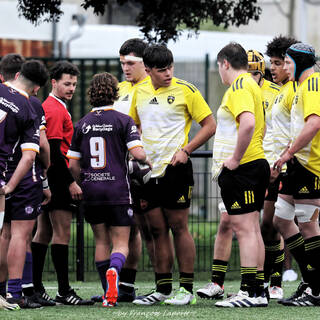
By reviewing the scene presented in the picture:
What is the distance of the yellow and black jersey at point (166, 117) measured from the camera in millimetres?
8344

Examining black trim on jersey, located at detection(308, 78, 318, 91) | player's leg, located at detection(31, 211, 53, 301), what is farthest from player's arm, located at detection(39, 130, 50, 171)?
black trim on jersey, located at detection(308, 78, 318, 91)

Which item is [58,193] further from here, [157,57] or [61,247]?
[157,57]

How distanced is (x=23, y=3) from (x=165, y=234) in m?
5.61

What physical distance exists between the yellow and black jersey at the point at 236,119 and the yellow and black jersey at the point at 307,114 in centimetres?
28

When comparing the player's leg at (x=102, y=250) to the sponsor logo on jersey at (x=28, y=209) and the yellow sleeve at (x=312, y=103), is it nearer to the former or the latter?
the sponsor logo on jersey at (x=28, y=209)

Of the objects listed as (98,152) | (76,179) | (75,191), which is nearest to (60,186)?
(75,191)

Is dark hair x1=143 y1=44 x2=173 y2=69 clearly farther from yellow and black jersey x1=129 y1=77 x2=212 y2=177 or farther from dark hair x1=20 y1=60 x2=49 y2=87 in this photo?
dark hair x1=20 y1=60 x2=49 y2=87

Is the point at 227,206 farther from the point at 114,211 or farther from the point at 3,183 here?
the point at 3,183

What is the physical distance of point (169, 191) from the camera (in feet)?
27.3

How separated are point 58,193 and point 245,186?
1741 millimetres

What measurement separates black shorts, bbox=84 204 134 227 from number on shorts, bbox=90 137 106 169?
349 millimetres

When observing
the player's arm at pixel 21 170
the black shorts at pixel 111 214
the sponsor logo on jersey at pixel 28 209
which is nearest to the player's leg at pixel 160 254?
the black shorts at pixel 111 214

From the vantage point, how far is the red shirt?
846 cm

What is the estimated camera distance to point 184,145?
847cm
